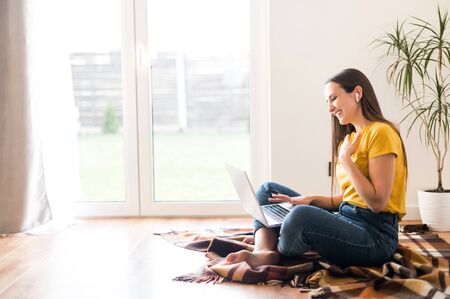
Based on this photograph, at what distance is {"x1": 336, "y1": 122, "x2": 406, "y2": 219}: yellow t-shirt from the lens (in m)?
2.31

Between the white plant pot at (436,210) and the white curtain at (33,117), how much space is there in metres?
2.14

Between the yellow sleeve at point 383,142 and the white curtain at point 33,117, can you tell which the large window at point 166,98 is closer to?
the white curtain at point 33,117

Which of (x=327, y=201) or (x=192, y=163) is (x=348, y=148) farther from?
(x=192, y=163)

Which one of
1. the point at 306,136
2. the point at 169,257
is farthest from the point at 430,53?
the point at 169,257

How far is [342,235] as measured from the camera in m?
2.30

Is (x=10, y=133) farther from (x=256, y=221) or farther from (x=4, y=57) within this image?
(x=256, y=221)

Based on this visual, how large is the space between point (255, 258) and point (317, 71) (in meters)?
1.68

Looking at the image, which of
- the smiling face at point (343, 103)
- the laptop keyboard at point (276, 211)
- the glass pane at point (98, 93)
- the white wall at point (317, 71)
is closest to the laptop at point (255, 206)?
the laptop keyboard at point (276, 211)

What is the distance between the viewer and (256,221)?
2693 millimetres

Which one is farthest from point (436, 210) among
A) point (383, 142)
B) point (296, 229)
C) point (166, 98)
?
point (166, 98)

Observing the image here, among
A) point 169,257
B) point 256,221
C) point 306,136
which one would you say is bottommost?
point 169,257

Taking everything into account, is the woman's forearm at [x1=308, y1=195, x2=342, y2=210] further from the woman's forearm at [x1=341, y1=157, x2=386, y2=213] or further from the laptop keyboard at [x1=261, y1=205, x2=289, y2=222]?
the woman's forearm at [x1=341, y1=157, x2=386, y2=213]

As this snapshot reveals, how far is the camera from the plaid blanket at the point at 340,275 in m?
2.13

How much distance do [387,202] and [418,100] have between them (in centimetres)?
160
